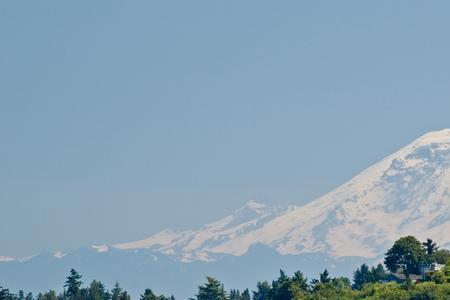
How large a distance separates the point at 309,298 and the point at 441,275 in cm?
1864

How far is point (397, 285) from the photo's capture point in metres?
200

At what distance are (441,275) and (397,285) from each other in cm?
628

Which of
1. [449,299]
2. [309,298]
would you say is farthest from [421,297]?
[309,298]

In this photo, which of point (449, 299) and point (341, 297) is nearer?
point (449, 299)

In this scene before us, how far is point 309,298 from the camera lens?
197 m

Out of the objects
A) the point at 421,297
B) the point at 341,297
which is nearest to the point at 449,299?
the point at 421,297

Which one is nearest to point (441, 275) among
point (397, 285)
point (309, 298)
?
point (397, 285)

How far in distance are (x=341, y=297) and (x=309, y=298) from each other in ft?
16.3

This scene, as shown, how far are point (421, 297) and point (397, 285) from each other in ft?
36.6

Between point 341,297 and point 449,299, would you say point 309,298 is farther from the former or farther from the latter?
point 449,299

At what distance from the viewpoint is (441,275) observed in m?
198

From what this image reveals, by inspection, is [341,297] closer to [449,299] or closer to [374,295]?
[374,295]

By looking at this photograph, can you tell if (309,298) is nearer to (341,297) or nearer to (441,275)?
(341,297)

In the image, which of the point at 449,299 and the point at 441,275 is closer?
the point at 449,299
